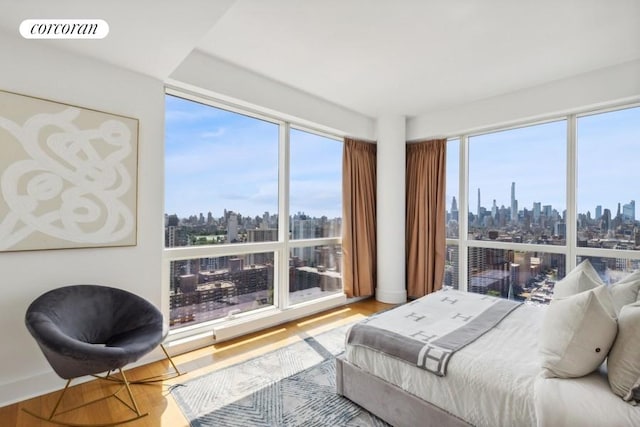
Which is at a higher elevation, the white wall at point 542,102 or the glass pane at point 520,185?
the white wall at point 542,102

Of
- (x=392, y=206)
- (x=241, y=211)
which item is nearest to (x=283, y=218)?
(x=241, y=211)

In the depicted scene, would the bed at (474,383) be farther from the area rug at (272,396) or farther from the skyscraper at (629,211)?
the skyscraper at (629,211)

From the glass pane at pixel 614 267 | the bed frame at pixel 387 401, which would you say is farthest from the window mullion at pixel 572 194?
the bed frame at pixel 387 401

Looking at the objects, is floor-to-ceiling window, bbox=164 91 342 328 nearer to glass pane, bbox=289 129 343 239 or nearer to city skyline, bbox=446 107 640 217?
glass pane, bbox=289 129 343 239

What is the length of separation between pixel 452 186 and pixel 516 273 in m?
1.37

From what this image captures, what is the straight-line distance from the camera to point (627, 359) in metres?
1.27

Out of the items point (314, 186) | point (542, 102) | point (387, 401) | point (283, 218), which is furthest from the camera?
point (314, 186)

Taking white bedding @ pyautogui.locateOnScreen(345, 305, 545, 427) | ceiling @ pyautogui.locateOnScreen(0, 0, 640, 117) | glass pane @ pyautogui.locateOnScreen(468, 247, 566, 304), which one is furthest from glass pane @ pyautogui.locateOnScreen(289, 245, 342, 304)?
ceiling @ pyautogui.locateOnScreen(0, 0, 640, 117)

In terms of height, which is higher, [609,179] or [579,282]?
[609,179]

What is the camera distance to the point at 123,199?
8.04ft

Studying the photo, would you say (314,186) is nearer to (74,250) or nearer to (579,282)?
(74,250)

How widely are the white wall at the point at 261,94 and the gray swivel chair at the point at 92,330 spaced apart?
1853 mm

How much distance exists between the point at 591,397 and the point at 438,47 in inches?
101

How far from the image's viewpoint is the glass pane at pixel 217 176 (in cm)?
290
